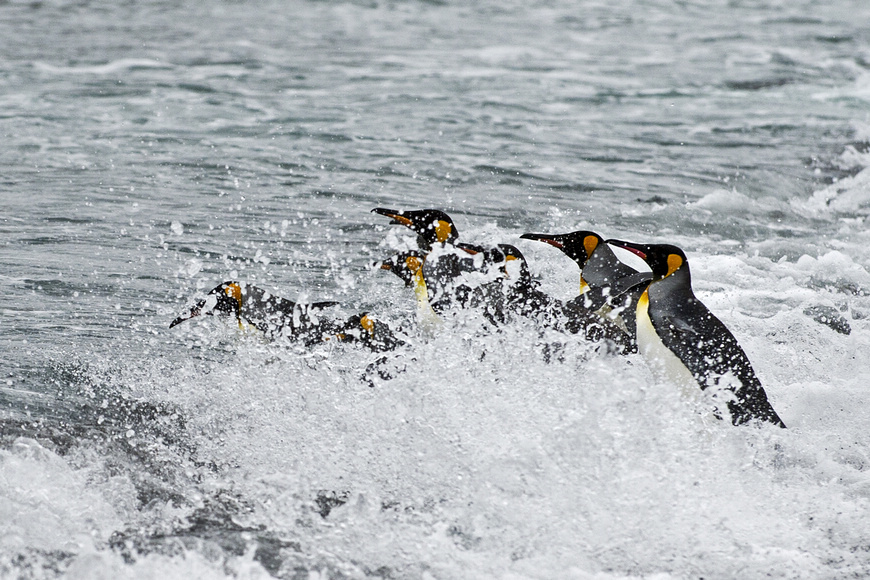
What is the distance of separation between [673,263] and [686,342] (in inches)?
14.9

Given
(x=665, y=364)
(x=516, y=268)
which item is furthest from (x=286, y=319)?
(x=665, y=364)

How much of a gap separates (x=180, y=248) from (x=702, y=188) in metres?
4.76

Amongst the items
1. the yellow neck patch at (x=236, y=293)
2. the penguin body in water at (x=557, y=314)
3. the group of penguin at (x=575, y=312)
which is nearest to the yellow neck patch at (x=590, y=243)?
the group of penguin at (x=575, y=312)

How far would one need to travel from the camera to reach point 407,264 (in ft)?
16.9

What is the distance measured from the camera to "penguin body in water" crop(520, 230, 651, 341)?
4.82 m

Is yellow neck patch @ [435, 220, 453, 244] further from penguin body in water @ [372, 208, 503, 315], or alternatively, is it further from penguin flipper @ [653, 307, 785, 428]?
penguin flipper @ [653, 307, 785, 428]

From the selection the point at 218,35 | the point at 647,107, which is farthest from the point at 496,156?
the point at 218,35

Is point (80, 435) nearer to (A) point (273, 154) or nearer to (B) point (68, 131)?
(A) point (273, 154)

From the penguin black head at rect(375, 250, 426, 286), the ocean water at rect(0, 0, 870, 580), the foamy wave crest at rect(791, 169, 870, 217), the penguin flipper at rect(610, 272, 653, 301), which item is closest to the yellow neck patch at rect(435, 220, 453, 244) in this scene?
the penguin black head at rect(375, 250, 426, 286)

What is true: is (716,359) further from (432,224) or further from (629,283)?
(432,224)

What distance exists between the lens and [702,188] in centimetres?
912

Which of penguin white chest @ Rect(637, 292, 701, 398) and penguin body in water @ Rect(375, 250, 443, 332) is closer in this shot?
penguin white chest @ Rect(637, 292, 701, 398)

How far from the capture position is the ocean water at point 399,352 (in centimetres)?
350

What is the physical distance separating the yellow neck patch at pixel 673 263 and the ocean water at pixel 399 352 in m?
0.43
